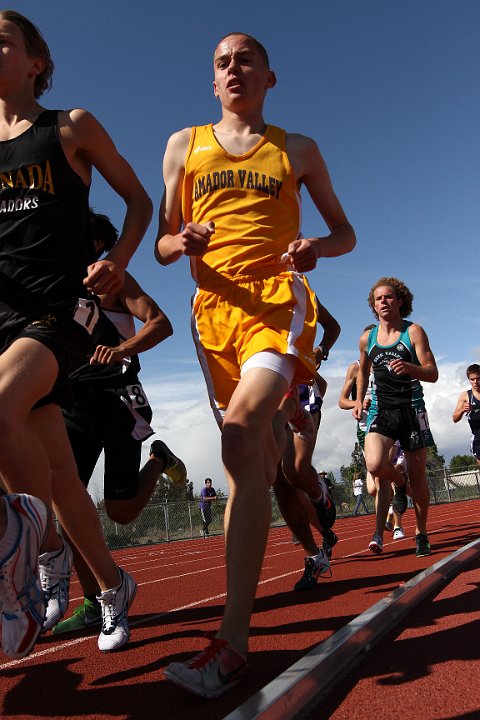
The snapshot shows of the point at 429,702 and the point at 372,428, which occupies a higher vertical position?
the point at 372,428

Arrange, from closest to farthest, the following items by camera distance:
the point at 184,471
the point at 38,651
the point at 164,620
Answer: the point at 38,651, the point at 164,620, the point at 184,471

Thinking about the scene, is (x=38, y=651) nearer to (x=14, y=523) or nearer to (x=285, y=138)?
(x=14, y=523)

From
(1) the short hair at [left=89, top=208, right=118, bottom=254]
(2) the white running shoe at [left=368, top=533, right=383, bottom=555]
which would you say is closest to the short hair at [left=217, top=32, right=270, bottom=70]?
(1) the short hair at [left=89, top=208, right=118, bottom=254]

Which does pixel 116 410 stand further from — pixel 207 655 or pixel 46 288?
pixel 207 655

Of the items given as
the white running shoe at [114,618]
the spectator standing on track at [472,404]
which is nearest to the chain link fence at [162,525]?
the spectator standing on track at [472,404]

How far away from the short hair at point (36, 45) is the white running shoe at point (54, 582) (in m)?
2.11

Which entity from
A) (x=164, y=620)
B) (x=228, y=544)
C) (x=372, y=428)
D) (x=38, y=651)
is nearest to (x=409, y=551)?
(x=372, y=428)

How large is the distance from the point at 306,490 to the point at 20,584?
3.56 m

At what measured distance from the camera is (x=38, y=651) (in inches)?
130

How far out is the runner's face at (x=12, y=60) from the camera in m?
3.07

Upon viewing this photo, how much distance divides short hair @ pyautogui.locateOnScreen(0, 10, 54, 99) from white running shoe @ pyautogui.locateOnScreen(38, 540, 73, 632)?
2105 mm

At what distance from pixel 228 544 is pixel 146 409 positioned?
2.10 meters

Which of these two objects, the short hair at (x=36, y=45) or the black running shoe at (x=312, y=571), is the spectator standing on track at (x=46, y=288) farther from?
the black running shoe at (x=312, y=571)

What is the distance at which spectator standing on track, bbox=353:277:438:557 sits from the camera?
258 inches
